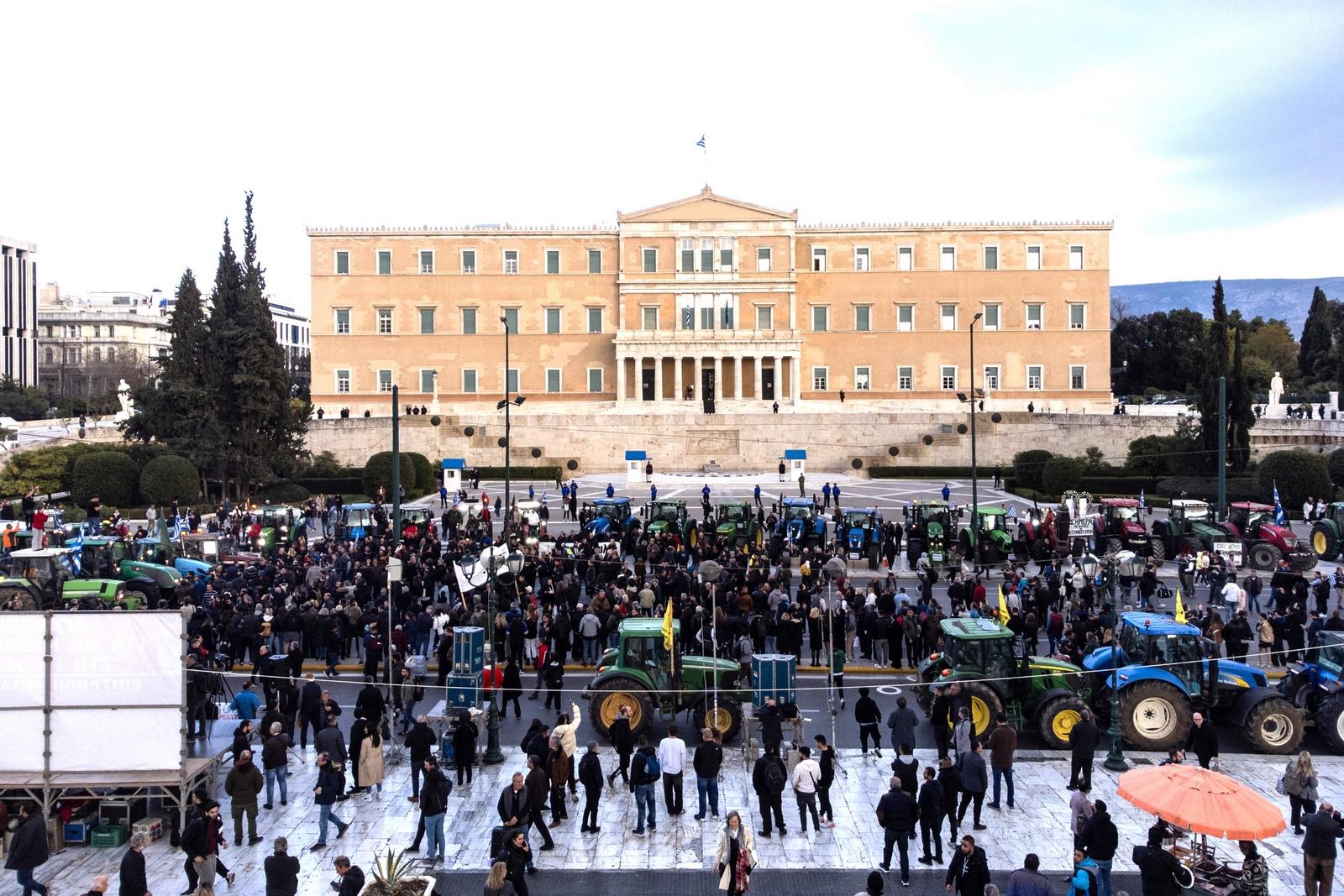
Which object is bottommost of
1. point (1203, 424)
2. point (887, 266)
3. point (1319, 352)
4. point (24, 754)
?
point (24, 754)

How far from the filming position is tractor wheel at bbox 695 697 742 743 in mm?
14055

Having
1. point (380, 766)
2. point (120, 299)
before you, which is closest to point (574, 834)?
point (380, 766)

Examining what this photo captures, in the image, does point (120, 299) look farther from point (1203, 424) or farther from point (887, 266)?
point (1203, 424)

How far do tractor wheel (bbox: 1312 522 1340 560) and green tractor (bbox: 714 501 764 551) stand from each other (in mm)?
14007

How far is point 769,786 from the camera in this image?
439 inches

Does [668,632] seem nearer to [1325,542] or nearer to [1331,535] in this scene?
[1331,535]

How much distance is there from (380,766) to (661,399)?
51186 millimetres

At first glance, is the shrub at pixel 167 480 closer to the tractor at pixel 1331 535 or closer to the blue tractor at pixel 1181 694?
the blue tractor at pixel 1181 694

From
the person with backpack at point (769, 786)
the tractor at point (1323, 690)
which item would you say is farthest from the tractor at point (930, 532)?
the person with backpack at point (769, 786)

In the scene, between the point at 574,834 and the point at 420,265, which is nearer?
the point at 574,834

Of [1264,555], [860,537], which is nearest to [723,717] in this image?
[860,537]

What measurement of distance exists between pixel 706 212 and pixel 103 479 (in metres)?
35.6

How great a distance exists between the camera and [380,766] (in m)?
12.5

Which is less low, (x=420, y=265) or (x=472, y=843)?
(x=420, y=265)
